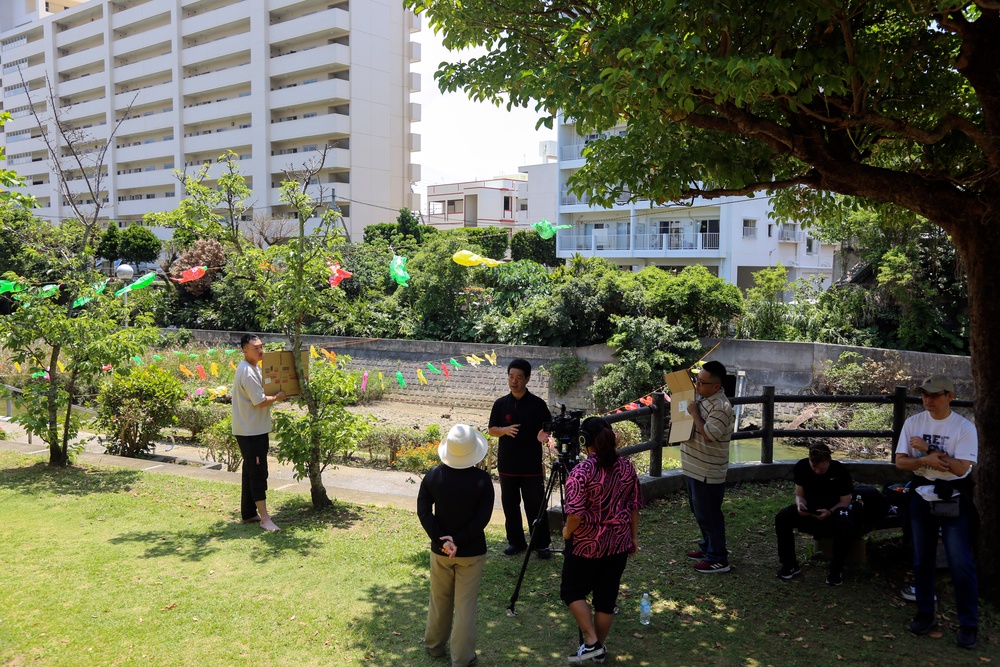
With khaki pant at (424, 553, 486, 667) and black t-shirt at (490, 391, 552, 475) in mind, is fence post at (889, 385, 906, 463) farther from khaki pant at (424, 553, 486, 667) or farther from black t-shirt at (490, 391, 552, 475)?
khaki pant at (424, 553, 486, 667)

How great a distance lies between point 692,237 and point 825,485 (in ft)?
96.4

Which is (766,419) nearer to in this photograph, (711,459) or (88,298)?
(711,459)

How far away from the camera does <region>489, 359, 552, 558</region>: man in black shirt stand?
6.04 metres

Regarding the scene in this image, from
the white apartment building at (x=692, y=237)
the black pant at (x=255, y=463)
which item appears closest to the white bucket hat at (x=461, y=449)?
the black pant at (x=255, y=463)

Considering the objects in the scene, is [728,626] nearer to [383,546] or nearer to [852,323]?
[383,546]

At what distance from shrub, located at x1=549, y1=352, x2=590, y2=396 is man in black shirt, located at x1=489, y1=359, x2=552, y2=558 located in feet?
51.9

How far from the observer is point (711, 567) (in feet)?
19.4

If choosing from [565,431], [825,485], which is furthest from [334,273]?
[825,485]

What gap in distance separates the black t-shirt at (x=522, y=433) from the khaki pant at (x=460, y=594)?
1.68 meters

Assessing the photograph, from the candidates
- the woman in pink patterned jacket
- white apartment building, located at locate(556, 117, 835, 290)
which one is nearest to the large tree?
the woman in pink patterned jacket

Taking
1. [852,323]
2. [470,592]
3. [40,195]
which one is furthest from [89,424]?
[40,195]

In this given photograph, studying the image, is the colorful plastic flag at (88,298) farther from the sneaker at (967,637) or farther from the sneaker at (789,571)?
the sneaker at (967,637)

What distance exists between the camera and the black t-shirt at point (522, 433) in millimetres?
6047

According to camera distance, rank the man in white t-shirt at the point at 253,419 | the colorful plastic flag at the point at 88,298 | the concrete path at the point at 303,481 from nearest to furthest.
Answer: the man in white t-shirt at the point at 253,419, the concrete path at the point at 303,481, the colorful plastic flag at the point at 88,298
